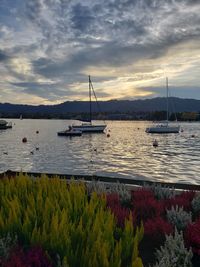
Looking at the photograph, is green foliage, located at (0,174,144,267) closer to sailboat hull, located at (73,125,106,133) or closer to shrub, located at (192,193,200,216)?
shrub, located at (192,193,200,216)

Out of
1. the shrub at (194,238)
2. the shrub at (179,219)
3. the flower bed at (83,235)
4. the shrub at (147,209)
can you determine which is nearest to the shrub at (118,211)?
the flower bed at (83,235)

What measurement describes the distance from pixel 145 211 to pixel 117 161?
137 ft

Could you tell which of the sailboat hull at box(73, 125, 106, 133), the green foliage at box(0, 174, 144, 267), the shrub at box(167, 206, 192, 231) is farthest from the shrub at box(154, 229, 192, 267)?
the sailboat hull at box(73, 125, 106, 133)

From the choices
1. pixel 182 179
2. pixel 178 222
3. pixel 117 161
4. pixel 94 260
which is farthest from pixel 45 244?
pixel 117 161

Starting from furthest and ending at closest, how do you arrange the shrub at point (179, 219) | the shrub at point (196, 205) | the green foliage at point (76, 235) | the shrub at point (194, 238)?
the shrub at point (196, 205)
the shrub at point (179, 219)
the shrub at point (194, 238)
the green foliage at point (76, 235)

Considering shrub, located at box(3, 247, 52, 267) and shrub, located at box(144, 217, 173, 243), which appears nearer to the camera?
shrub, located at box(3, 247, 52, 267)

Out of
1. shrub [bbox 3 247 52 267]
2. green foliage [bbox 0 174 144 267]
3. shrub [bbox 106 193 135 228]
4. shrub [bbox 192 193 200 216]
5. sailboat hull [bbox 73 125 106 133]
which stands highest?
green foliage [bbox 0 174 144 267]

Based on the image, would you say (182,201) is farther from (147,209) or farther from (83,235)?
(83,235)

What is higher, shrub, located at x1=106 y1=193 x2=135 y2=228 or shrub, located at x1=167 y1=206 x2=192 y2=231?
shrub, located at x1=106 y1=193 x2=135 y2=228

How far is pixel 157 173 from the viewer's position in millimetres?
37812

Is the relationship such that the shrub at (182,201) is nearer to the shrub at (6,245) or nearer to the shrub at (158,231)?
the shrub at (158,231)

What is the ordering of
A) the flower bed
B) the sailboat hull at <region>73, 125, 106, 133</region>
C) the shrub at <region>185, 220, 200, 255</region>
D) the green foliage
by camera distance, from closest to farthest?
the green foliage → the flower bed → the shrub at <region>185, 220, 200, 255</region> → the sailboat hull at <region>73, 125, 106, 133</region>

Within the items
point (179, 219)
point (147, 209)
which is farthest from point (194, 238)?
point (147, 209)

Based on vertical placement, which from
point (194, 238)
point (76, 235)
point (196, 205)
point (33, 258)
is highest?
point (76, 235)
